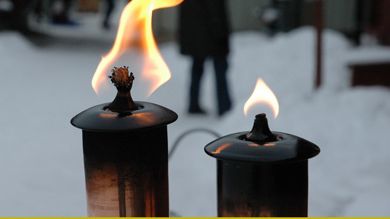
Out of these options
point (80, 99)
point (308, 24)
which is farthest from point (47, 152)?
point (308, 24)

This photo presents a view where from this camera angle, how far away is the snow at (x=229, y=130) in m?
4.51

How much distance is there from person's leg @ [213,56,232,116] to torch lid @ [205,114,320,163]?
18.5 ft

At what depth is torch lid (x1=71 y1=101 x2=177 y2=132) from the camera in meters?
1.60

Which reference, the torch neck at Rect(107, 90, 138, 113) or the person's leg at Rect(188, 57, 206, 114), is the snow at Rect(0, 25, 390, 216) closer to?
the person's leg at Rect(188, 57, 206, 114)

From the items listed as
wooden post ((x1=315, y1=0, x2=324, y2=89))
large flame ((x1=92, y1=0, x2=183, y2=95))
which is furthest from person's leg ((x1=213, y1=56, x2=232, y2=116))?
large flame ((x1=92, y1=0, x2=183, y2=95))

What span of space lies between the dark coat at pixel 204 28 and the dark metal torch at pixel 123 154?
5.23m

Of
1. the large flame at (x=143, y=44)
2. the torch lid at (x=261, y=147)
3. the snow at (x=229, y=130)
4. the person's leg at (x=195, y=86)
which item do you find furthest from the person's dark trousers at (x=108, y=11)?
the torch lid at (x=261, y=147)

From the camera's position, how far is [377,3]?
1210cm

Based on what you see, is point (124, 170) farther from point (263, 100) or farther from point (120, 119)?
point (263, 100)

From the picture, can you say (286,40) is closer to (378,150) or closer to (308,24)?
(308,24)

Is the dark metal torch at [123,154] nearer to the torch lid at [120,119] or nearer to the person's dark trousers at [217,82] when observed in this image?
the torch lid at [120,119]

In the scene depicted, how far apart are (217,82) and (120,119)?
5.67m

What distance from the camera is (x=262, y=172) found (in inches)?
56.2

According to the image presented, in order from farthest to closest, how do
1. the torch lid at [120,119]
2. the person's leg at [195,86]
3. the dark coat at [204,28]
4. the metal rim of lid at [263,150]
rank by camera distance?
the person's leg at [195,86] < the dark coat at [204,28] < the torch lid at [120,119] < the metal rim of lid at [263,150]
